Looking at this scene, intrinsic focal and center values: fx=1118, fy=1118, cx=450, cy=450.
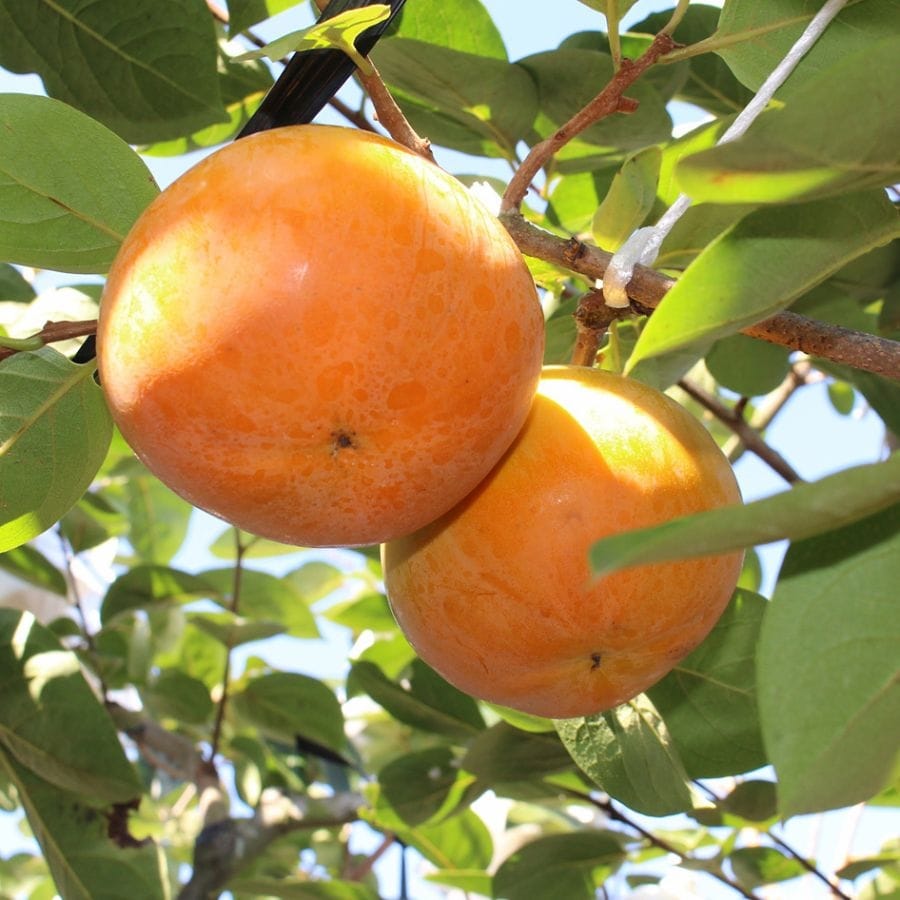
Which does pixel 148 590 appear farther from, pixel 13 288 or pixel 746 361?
pixel 746 361

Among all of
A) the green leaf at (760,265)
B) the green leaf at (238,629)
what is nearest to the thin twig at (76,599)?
the green leaf at (238,629)

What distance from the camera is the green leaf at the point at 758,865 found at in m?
2.27

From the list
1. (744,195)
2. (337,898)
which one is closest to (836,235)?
(744,195)

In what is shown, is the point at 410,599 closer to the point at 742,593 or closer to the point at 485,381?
the point at 485,381

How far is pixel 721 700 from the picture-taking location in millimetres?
1661

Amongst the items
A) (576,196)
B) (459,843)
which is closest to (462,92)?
(576,196)

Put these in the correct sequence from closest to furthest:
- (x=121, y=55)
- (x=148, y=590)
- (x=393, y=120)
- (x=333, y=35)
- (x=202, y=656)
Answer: (x=333, y=35) → (x=393, y=120) → (x=121, y=55) → (x=148, y=590) → (x=202, y=656)

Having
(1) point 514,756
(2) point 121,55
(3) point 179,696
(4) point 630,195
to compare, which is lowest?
(3) point 179,696

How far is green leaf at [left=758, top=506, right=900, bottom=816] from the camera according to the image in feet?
2.68

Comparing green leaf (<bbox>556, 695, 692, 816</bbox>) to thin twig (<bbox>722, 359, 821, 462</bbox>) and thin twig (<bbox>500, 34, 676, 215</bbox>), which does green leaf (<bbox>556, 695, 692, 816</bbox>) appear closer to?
thin twig (<bbox>500, 34, 676, 215</bbox>)

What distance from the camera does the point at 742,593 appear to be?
5.44 ft

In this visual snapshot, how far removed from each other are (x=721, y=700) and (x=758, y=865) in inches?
32.0

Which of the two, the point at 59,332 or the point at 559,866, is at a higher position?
the point at 59,332

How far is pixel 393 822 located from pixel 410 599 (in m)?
1.20
